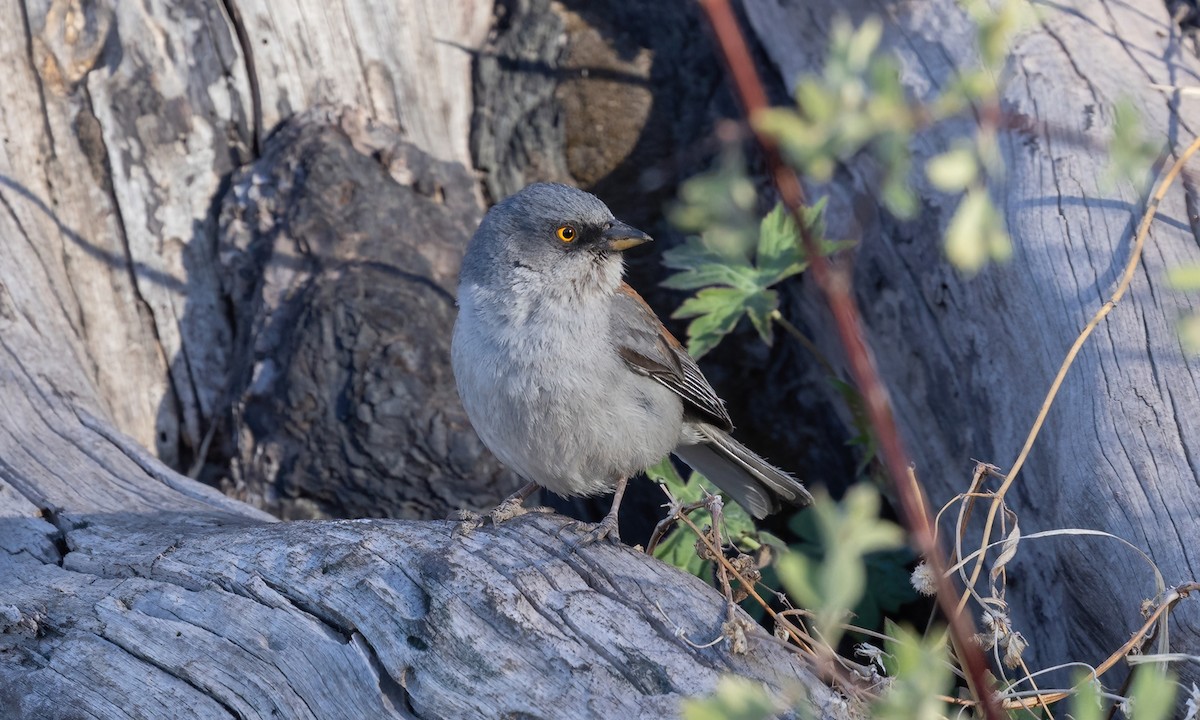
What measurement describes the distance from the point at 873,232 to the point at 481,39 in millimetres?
2687

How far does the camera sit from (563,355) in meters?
3.84

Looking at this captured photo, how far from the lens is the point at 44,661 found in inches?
132

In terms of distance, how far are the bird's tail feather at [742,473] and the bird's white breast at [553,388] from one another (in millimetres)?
480

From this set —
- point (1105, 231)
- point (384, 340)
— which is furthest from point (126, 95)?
point (1105, 231)

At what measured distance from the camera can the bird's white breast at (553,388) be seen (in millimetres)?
3814

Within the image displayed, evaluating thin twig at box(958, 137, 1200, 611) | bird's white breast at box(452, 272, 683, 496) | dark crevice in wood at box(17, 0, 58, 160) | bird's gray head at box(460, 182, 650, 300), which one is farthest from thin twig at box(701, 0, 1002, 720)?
dark crevice in wood at box(17, 0, 58, 160)

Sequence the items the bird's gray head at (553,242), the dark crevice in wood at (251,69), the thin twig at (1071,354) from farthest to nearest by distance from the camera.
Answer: the dark crevice in wood at (251,69) → the bird's gray head at (553,242) → the thin twig at (1071,354)

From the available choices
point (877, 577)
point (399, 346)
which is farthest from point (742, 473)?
point (399, 346)

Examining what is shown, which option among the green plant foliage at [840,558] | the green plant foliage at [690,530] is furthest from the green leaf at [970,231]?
the green plant foliage at [690,530]

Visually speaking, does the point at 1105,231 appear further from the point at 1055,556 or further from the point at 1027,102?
the point at 1055,556

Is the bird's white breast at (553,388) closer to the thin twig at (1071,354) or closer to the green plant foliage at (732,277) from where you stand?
the green plant foliage at (732,277)

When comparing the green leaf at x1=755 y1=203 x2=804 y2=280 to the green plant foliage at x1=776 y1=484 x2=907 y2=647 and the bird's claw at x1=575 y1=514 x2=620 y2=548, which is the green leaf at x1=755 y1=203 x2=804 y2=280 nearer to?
the bird's claw at x1=575 y1=514 x2=620 y2=548

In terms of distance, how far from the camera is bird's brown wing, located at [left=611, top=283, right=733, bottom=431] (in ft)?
13.5

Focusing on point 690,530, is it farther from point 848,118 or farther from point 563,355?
point 848,118
